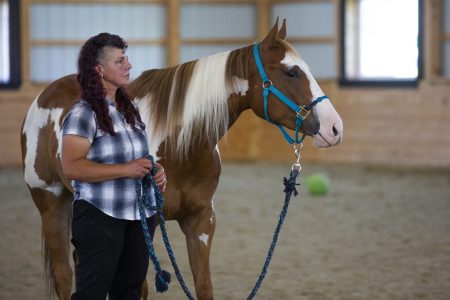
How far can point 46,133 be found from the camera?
3.77m

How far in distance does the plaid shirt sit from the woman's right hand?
50 mm

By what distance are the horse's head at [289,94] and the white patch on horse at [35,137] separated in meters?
1.07

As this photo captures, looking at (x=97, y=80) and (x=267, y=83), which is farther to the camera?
(x=267, y=83)

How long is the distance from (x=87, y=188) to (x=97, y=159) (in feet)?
0.34

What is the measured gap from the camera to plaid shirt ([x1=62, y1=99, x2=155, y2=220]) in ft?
7.97

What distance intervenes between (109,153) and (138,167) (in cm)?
11

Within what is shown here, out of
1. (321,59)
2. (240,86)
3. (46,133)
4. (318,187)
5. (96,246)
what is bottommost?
(318,187)

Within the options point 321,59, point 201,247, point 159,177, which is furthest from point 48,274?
point 321,59

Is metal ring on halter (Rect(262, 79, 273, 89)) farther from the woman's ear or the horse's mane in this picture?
the woman's ear

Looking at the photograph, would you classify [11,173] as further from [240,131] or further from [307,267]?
[307,267]

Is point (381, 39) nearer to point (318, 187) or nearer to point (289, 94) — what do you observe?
point (318, 187)

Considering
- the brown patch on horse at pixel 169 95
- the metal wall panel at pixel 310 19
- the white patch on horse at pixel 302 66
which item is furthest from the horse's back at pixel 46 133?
the metal wall panel at pixel 310 19

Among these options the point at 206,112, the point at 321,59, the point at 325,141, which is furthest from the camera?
the point at 321,59

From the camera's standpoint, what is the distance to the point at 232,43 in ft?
40.4
